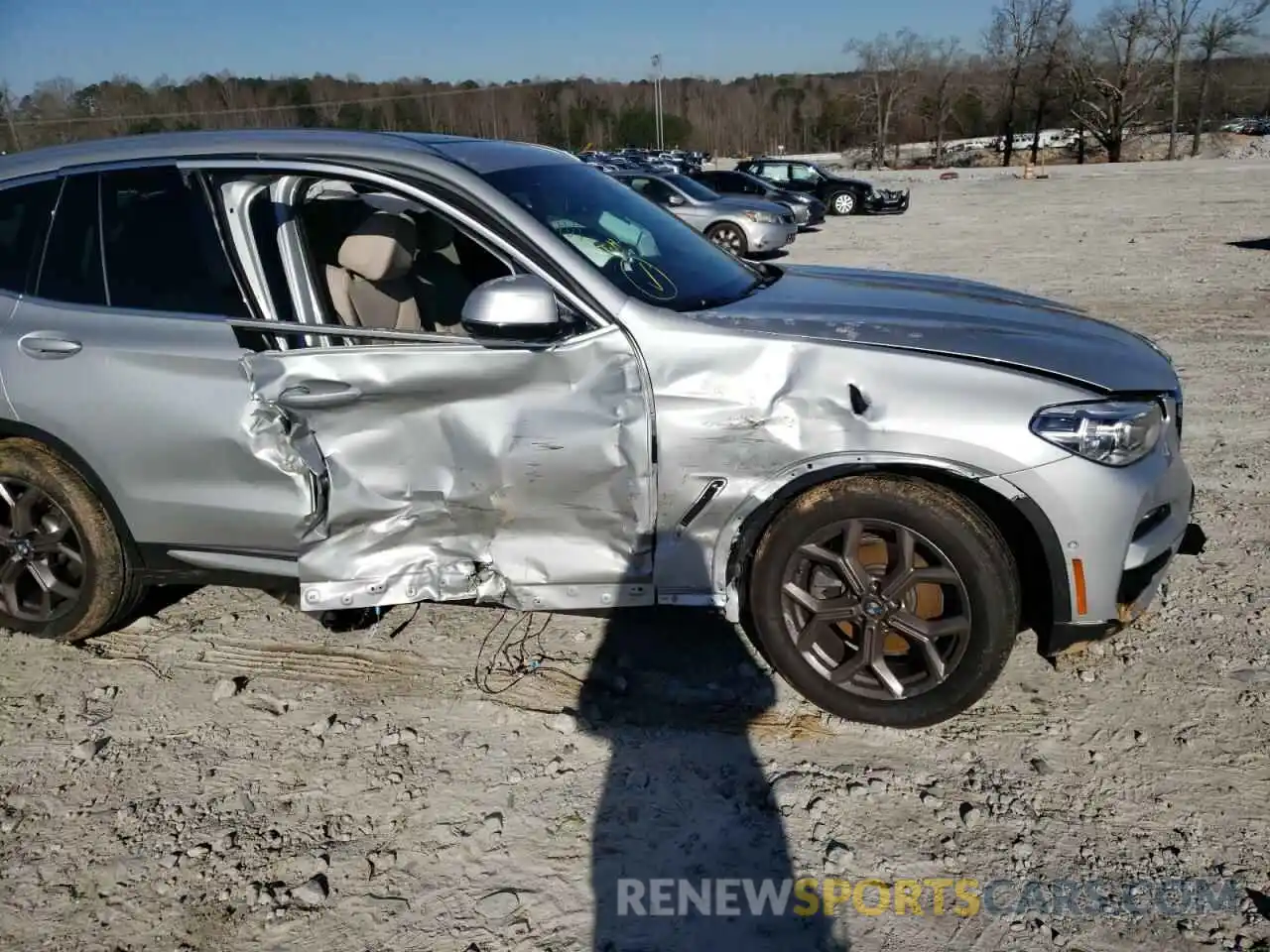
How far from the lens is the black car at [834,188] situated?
26.1 meters

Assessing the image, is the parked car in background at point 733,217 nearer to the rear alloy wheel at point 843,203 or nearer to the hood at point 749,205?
the hood at point 749,205

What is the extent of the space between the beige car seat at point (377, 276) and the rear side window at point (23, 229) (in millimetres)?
1205

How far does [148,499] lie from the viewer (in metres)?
3.48

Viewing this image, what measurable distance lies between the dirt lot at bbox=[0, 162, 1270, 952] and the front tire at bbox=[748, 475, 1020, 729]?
6.6 inches

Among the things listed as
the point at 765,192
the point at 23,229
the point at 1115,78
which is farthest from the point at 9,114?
the point at 1115,78

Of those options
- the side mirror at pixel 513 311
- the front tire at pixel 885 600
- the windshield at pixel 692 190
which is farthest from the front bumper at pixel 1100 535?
the windshield at pixel 692 190

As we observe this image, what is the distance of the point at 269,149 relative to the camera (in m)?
3.38

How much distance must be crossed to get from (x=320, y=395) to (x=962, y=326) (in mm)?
2164

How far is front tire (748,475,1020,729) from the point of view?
292cm

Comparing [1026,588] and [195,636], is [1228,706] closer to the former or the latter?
[1026,588]

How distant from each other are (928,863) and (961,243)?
15.9 metres

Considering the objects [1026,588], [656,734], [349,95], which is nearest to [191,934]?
[656,734]

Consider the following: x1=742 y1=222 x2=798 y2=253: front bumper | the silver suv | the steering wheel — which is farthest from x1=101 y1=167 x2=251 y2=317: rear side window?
x1=742 y1=222 x2=798 y2=253: front bumper

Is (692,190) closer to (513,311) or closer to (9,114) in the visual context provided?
(513,311)
